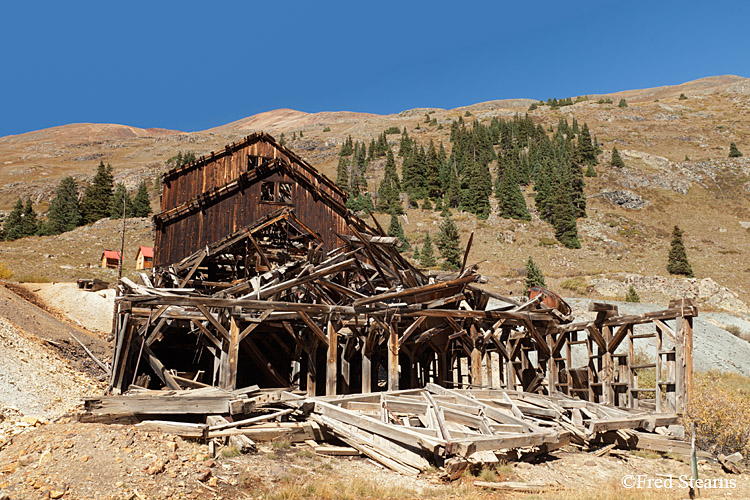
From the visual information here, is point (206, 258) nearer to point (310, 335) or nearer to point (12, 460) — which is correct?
point (310, 335)

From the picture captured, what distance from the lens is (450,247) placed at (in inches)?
2194

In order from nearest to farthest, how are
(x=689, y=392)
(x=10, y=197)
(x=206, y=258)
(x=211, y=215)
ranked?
(x=689, y=392), (x=206, y=258), (x=211, y=215), (x=10, y=197)

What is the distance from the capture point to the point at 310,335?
16859mm

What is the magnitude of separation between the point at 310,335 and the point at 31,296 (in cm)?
2514

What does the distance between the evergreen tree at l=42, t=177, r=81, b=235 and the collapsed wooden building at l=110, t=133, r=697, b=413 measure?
54757mm

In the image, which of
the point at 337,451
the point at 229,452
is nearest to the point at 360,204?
the point at 337,451

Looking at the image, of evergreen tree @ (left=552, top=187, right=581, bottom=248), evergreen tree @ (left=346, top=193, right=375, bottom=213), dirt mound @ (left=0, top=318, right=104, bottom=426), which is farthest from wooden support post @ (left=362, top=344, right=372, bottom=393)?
evergreen tree @ (left=346, top=193, right=375, bottom=213)

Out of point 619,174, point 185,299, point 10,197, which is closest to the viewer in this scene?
point 185,299

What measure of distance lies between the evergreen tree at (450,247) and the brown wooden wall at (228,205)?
30.1 m

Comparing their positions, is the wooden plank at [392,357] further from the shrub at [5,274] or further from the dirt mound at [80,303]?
the shrub at [5,274]

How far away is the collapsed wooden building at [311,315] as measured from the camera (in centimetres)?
1444

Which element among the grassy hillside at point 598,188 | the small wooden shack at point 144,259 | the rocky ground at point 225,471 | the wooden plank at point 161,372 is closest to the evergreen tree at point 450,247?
the grassy hillside at point 598,188

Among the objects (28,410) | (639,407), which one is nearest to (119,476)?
(28,410)

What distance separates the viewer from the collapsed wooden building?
47.4ft
